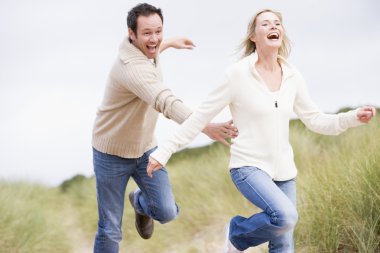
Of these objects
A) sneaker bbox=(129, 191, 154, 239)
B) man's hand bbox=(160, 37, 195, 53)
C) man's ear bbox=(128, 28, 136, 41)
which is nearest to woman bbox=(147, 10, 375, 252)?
man's ear bbox=(128, 28, 136, 41)

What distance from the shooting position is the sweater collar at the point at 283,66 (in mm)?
3701

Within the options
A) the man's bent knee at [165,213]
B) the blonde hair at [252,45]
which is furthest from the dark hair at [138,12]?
the man's bent knee at [165,213]

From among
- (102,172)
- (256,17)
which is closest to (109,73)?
(102,172)

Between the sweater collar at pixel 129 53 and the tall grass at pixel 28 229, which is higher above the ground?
the sweater collar at pixel 129 53

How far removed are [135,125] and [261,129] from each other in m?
1.19

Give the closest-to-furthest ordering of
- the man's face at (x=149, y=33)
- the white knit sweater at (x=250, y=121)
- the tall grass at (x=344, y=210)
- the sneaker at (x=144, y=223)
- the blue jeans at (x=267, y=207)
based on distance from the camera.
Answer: the blue jeans at (x=267, y=207), the white knit sweater at (x=250, y=121), the man's face at (x=149, y=33), the tall grass at (x=344, y=210), the sneaker at (x=144, y=223)

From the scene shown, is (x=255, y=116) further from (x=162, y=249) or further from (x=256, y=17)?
(x=162, y=249)

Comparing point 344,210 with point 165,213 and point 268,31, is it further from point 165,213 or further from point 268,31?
point 268,31

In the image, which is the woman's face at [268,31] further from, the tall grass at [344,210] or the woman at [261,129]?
the tall grass at [344,210]

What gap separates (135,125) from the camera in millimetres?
4473

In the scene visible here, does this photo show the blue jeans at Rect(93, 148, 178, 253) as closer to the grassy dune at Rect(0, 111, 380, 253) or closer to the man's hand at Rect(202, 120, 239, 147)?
the man's hand at Rect(202, 120, 239, 147)

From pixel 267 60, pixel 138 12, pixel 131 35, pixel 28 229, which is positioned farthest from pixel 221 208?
pixel 267 60

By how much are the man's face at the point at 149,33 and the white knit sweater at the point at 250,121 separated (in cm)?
74

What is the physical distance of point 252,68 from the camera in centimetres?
370
